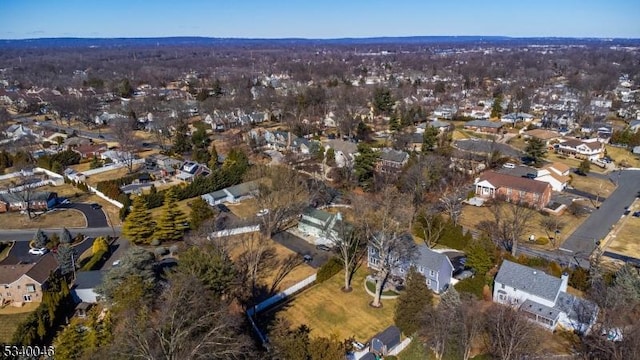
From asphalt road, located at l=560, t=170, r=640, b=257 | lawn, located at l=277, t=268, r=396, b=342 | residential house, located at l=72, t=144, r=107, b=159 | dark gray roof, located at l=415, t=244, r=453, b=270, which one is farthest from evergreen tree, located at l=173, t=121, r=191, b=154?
asphalt road, located at l=560, t=170, r=640, b=257

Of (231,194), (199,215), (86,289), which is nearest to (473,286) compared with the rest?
(199,215)

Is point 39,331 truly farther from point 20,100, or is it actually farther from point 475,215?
point 20,100

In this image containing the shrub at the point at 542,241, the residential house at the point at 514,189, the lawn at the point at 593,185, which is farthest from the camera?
the lawn at the point at 593,185

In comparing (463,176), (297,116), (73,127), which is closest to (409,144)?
(463,176)

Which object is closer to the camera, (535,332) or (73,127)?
(535,332)

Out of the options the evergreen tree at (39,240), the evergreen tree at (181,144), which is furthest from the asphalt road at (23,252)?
the evergreen tree at (181,144)

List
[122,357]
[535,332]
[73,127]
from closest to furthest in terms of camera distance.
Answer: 1. [122,357]
2. [535,332]
3. [73,127]

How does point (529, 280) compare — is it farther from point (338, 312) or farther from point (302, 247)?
point (302, 247)

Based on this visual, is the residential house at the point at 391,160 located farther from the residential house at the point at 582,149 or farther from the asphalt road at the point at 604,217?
the residential house at the point at 582,149
